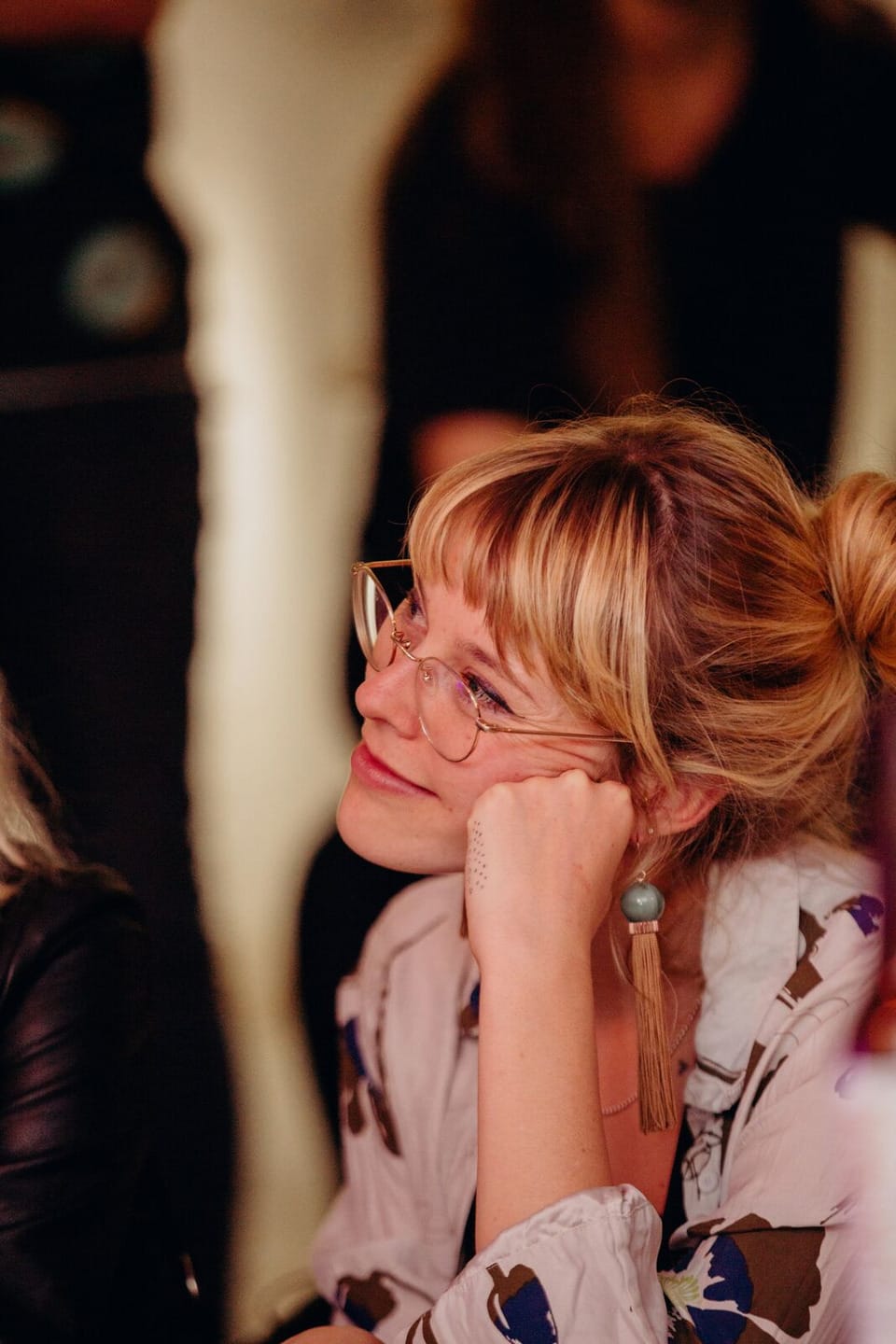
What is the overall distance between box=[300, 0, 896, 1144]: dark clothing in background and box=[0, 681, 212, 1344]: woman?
796mm

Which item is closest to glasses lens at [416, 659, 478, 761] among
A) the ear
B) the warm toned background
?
the ear

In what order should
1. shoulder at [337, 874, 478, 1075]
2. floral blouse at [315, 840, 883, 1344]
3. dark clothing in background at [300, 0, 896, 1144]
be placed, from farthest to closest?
dark clothing in background at [300, 0, 896, 1144] < shoulder at [337, 874, 478, 1075] < floral blouse at [315, 840, 883, 1344]

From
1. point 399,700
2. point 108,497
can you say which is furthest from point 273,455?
point 399,700

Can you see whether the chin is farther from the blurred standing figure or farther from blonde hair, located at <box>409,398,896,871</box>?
the blurred standing figure

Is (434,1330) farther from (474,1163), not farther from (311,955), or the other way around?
(311,955)

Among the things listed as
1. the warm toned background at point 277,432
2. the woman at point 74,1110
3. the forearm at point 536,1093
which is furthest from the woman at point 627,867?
the warm toned background at point 277,432

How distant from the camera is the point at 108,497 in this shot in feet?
5.41

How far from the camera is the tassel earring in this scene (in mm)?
1038

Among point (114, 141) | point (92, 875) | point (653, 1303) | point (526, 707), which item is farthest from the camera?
point (114, 141)

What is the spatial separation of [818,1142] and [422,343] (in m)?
1.14

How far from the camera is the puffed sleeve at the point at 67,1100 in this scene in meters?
0.99

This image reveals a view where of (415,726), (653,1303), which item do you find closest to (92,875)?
(415,726)

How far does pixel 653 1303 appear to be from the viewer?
0.90 m

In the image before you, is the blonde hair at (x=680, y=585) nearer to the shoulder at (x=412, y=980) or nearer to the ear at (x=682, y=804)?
the ear at (x=682, y=804)
